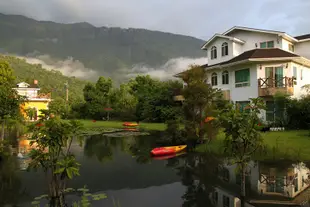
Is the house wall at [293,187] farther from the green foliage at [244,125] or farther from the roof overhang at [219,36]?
the roof overhang at [219,36]

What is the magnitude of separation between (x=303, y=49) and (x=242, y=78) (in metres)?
7.70

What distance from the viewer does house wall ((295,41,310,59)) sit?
77.2 feet

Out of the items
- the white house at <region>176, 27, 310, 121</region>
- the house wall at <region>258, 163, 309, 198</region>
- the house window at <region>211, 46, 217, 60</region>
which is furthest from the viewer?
the house window at <region>211, 46, 217, 60</region>

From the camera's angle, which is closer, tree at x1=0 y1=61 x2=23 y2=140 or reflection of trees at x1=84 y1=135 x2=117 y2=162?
tree at x1=0 y1=61 x2=23 y2=140

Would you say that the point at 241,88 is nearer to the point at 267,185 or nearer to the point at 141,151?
the point at 141,151

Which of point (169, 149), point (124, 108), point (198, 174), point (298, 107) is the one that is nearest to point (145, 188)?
point (198, 174)

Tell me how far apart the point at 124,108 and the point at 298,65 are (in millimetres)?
26962

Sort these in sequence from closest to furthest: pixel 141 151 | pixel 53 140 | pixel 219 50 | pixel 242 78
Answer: pixel 53 140
pixel 141 151
pixel 242 78
pixel 219 50

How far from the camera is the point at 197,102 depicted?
14953 mm

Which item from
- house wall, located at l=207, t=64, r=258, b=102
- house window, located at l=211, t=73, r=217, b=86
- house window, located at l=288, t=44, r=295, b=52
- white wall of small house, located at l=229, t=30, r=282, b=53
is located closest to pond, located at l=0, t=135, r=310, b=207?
house wall, located at l=207, t=64, r=258, b=102

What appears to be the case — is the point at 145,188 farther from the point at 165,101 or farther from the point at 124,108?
the point at 124,108

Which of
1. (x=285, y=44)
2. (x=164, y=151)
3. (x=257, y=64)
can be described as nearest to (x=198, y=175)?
(x=164, y=151)

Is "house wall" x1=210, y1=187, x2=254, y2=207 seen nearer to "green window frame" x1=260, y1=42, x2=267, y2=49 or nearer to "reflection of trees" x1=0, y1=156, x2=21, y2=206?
"reflection of trees" x1=0, y1=156, x2=21, y2=206

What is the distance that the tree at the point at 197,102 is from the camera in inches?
583
